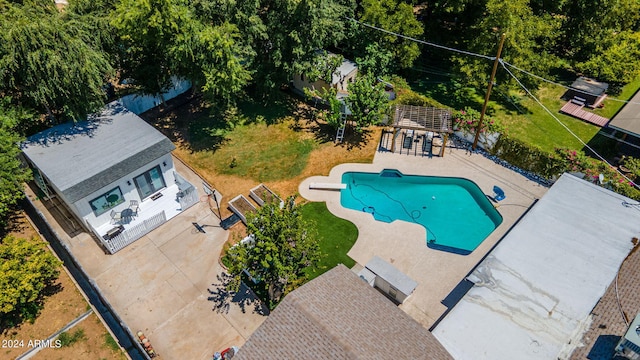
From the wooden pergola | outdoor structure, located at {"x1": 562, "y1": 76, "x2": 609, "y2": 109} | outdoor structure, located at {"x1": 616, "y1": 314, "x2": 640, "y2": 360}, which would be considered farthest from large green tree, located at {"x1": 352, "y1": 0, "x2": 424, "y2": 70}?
outdoor structure, located at {"x1": 616, "y1": 314, "x2": 640, "y2": 360}

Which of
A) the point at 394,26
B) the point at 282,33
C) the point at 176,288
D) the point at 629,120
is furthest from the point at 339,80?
the point at 629,120

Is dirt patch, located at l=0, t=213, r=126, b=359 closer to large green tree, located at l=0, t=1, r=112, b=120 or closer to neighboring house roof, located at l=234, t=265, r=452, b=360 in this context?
neighboring house roof, located at l=234, t=265, r=452, b=360

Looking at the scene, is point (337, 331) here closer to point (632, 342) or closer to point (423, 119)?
point (632, 342)

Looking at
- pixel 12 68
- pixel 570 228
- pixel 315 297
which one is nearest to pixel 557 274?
pixel 570 228

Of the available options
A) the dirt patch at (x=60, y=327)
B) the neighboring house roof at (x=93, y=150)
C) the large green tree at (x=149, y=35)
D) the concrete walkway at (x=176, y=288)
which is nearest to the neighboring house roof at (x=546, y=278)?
the concrete walkway at (x=176, y=288)

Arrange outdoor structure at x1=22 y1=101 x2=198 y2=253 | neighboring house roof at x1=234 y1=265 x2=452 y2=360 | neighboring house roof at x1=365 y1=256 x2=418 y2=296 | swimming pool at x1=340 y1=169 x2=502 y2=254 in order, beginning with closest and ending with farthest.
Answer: neighboring house roof at x1=234 y1=265 x2=452 y2=360 < neighboring house roof at x1=365 y1=256 x2=418 y2=296 < outdoor structure at x1=22 y1=101 x2=198 y2=253 < swimming pool at x1=340 y1=169 x2=502 y2=254

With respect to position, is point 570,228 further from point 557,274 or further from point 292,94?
point 292,94
